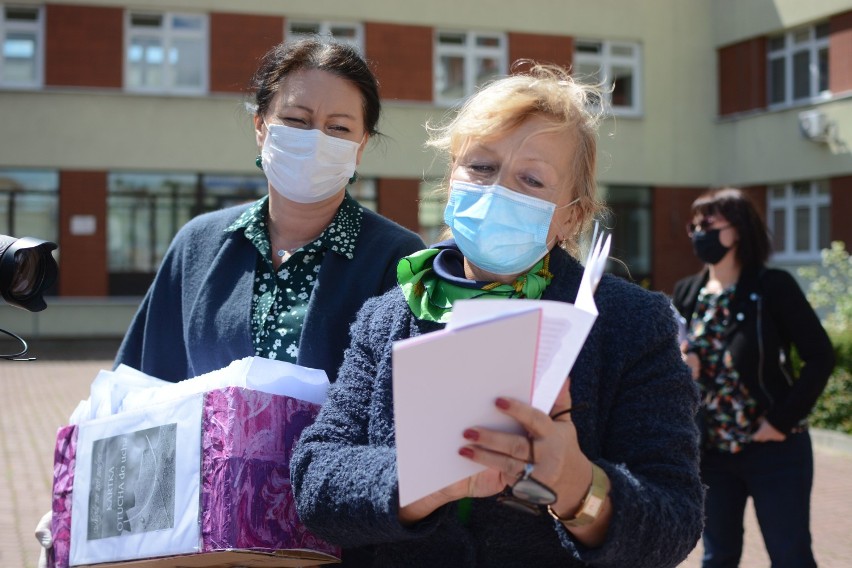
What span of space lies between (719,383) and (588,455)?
8.95 feet

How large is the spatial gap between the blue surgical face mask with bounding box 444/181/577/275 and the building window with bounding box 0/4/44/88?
66.4 feet

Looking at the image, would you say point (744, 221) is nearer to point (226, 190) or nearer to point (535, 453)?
point (535, 453)

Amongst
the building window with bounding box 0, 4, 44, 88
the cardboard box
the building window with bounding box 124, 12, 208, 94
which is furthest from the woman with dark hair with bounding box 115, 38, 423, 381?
the building window with bounding box 0, 4, 44, 88

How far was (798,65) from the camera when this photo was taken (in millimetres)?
21953

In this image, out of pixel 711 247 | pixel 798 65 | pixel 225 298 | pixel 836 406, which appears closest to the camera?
pixel 225 298

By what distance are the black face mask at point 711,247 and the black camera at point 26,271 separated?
9.84 feet

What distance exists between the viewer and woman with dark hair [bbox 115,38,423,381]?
2494 millimetres

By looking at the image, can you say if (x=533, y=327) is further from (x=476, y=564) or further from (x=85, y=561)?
(x=85, y=561)

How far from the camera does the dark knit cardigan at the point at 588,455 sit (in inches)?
69.6

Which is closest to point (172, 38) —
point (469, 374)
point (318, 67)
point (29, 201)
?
point (29, 201)

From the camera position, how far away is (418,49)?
2208cm

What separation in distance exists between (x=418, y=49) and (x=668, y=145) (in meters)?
6.13

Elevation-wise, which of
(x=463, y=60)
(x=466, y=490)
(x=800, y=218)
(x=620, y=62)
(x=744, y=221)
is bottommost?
(x=466, y=490)

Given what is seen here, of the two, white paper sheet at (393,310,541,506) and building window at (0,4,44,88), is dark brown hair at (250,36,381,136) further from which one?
building window at (0,4,44,88)
